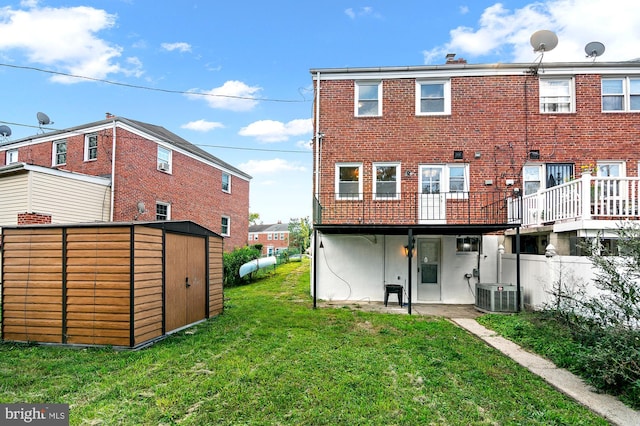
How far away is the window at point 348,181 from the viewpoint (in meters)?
11.6

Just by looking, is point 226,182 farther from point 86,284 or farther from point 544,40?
point 544,40

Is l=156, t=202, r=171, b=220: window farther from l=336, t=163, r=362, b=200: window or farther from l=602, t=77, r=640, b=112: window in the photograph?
l=602, t=77, r=640, b=112: window

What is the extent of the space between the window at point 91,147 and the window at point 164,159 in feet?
8.85

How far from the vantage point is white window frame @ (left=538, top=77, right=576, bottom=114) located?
1133cm

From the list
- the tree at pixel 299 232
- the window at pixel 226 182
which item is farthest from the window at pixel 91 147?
the tree at pixel 299 232

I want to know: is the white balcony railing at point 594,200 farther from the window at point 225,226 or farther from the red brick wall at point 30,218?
the window at point 225,226

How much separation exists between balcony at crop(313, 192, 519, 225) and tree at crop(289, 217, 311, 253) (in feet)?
93.1

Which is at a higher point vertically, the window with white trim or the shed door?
the window with white trim

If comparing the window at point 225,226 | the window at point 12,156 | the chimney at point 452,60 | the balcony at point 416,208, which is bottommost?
the window at point 225,226

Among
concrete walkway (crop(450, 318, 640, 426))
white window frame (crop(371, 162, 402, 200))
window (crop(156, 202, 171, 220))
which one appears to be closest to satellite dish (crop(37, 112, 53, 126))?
Answer: window (crop(156, 202, 171, 220))

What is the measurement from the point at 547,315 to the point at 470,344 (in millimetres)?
2269

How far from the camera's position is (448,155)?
1142 cm

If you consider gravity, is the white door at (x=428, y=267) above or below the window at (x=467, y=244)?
below

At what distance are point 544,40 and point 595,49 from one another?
2.30 metres
